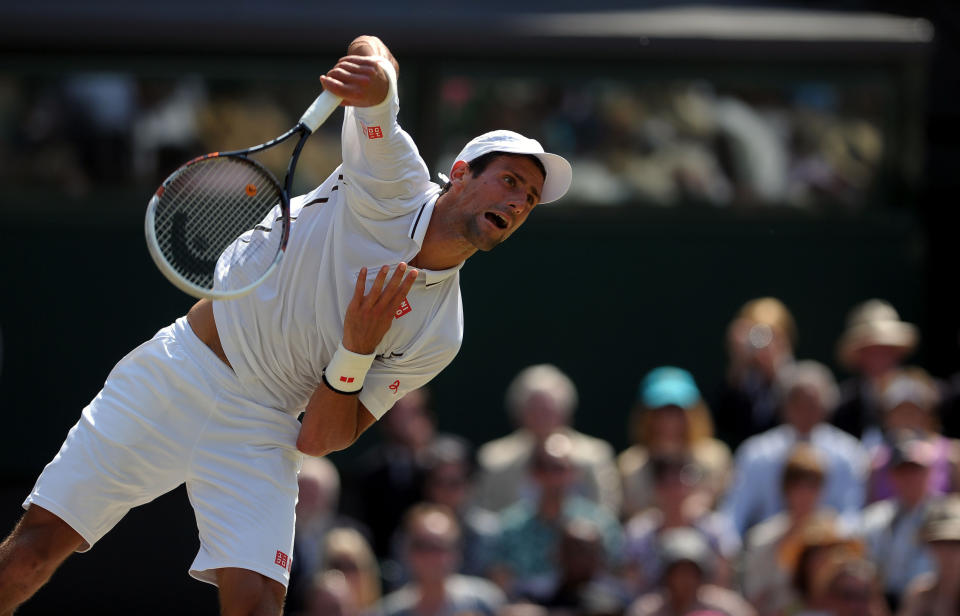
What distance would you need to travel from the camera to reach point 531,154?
4566 mm

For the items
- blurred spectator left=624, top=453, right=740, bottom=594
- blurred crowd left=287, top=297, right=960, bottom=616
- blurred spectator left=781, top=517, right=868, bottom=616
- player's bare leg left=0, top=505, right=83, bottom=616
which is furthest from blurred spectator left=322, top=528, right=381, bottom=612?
player's bare leg left=0, top=505, right=83, bottom=616

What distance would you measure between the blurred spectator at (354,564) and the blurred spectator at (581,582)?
89 centimetres

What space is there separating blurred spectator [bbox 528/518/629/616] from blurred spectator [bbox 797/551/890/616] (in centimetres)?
89

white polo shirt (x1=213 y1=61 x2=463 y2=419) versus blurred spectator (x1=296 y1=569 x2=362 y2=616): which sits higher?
white polo shirt (x1=213 y1=61 x2=463 y2=419)

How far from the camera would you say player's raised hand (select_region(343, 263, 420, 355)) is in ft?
14.5

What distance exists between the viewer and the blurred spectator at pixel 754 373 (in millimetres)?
8766

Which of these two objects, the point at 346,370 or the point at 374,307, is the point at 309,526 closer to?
the point at 346,370

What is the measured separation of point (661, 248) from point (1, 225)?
428 centimetres

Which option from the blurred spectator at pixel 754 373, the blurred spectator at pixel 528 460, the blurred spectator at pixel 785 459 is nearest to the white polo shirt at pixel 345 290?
the blurred spectator at pixel 528 460

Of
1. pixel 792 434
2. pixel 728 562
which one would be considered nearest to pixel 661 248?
pixel 792 434

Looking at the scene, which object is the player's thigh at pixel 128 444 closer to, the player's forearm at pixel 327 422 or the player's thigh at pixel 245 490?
the player's thigh at pixel 245 490

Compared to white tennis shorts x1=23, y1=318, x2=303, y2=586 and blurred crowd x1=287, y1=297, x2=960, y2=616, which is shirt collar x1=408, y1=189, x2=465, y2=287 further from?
blurred crowd x1=287, y1=297, x2=960, y2=616

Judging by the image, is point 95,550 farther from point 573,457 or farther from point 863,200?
point 863,200

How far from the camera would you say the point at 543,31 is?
398 inches
